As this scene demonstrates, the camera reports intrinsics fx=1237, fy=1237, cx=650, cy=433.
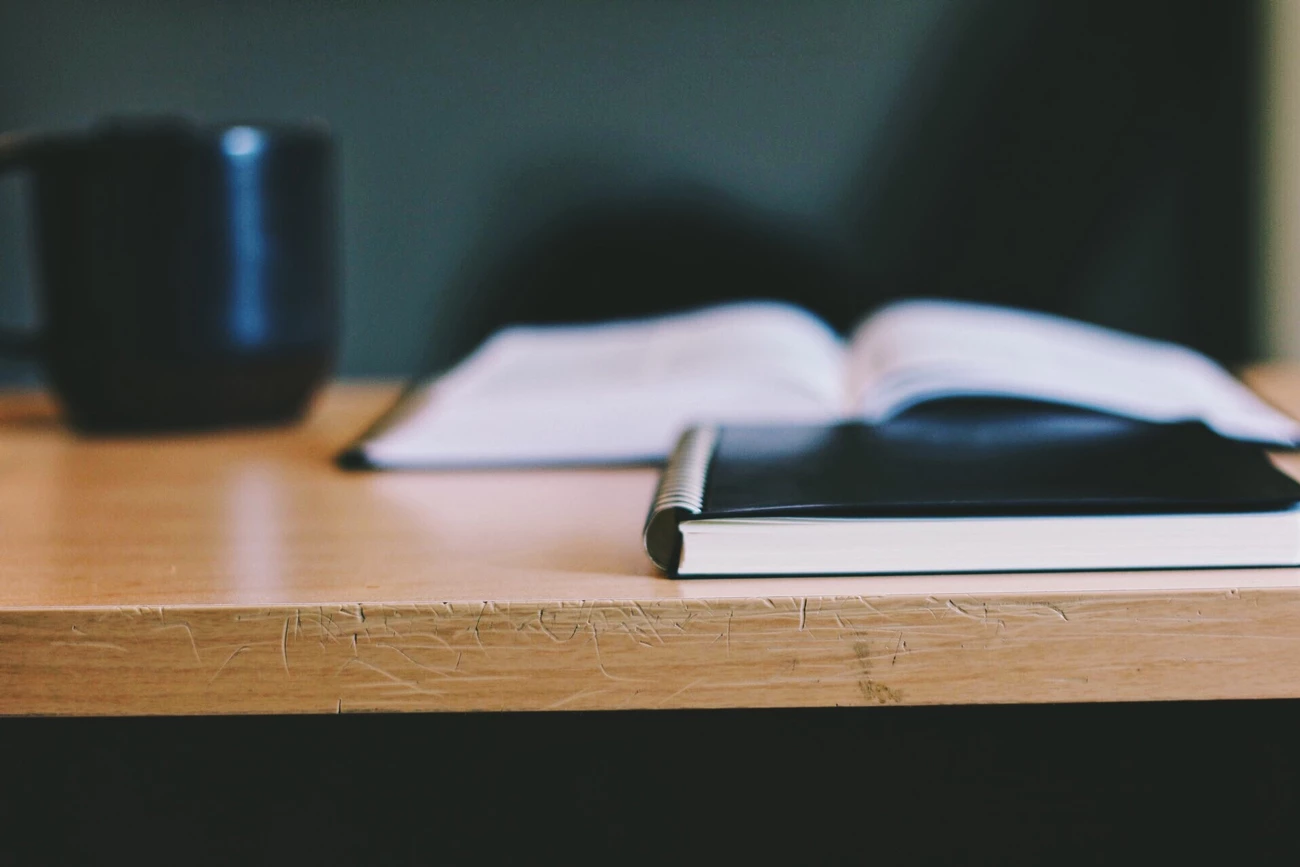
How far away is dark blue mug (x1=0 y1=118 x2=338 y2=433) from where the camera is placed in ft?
2.25

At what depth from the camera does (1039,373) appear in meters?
0.63

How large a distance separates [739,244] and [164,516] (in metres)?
0.58

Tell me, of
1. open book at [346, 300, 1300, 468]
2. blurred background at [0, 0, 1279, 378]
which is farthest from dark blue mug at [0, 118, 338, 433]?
blurred background at [0, 0, 1279, 378]

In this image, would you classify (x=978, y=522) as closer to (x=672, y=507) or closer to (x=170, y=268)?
(x=672, y=507)

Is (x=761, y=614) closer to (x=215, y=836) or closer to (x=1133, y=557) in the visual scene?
(x=1133, y=557)

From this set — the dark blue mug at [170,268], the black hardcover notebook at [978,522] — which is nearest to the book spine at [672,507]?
the black hardcover notebook at [978,522]

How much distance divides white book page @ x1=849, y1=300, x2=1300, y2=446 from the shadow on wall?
0.60ft

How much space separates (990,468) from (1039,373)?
0.61 ft

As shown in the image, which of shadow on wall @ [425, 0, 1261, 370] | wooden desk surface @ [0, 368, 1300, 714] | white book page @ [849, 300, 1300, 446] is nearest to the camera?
wooden desk surface @ [0, 368, 1300, 714]

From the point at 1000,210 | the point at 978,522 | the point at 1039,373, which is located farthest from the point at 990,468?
the point at 1000,210

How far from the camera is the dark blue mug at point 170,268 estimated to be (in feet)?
2.25

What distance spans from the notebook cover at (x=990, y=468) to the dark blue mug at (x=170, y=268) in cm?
31

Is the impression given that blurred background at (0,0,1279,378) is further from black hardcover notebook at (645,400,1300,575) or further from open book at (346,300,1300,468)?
black hardcover notebook at (645,400,1300,575)

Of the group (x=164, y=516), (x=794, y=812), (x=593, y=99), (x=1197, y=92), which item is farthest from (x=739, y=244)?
(x=164, y=516)
